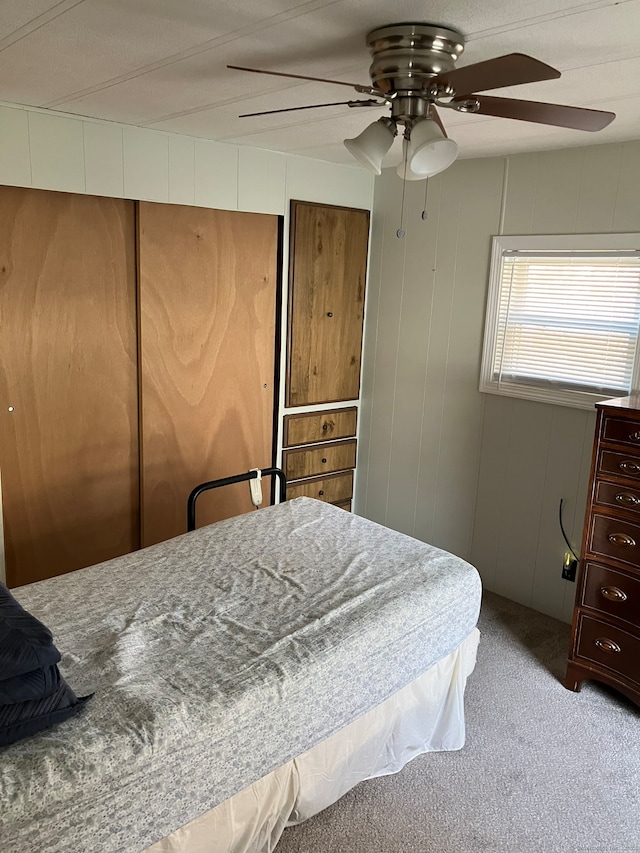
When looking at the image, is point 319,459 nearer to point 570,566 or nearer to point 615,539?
point 570,566

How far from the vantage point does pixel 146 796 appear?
1.39m

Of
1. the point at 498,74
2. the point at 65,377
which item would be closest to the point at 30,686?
the point at 498,74

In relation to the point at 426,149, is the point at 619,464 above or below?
below

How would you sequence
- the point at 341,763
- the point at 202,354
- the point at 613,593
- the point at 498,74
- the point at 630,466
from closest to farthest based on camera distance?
the point at 498,74
the point at 341,763
the point at 630,466
the point at 613,593
the point at 202,354

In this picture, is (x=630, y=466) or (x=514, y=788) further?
(x=630, y=466)

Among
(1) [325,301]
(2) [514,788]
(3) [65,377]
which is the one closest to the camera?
(2) [514,788]

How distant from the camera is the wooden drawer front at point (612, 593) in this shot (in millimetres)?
2439

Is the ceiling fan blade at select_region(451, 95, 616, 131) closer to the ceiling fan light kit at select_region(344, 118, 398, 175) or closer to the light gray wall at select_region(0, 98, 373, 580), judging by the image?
the ceiling fan light kit at select_region(344, 118, 398, 175)

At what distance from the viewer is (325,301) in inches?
146

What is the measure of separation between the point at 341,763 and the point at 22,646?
39.1 inches

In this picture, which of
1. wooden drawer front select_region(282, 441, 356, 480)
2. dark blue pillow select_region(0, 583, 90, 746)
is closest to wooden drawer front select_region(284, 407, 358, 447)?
wooden drawer front select_region(282, 441, 356, 480)

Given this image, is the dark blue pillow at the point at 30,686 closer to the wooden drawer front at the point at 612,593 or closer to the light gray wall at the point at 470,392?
the wooden drawer front at the point at 612,593

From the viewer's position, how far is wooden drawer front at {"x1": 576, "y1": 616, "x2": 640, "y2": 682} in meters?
2.47

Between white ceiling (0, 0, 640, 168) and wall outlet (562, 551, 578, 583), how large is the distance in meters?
1.90
